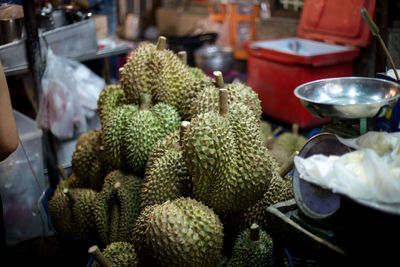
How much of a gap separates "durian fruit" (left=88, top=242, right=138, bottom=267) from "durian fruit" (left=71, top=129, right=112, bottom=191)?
584mm

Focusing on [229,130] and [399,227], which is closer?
[399,227]

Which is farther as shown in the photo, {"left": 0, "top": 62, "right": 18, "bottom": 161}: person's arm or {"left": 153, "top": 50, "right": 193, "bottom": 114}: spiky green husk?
{"left": 153, "top": 50, "right": 193, "bottom": 114}: spiky green husk

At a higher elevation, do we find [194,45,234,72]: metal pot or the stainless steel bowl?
the stainless steel bowl

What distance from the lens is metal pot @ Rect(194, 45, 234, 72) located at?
5.23 m

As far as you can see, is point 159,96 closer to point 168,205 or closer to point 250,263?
point 168,205

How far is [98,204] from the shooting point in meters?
2.03

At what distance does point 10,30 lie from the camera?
2576 millimetres

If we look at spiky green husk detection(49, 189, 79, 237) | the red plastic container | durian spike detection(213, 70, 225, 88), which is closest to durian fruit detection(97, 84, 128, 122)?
spiky green husk detection(49, 189, 79, 237)

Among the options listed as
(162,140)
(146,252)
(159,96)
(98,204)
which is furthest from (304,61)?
(146,252)

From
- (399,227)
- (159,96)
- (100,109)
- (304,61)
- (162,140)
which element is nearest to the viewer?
(399,227)

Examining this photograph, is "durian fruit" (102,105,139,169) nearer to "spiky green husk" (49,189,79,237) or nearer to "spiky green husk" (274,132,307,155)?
"spiky green husk" (49,189,79,237)

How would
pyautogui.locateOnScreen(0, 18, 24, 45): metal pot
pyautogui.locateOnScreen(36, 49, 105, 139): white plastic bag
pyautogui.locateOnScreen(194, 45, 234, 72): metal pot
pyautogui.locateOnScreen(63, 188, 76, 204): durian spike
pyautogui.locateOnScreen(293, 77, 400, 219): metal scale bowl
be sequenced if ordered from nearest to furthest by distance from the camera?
pyautogui.locateOnScreen(293, 77, 400, 219): metal scale bowl, pyautogui.locateOnScreen(63, 188, 76, 204): durian spike, pyautogui.locateOnScreen(0, 18, 24, 45): metal pot, pyautogui.locateOnScreen(36, 49, 105, 139): white plastic bag, pyautogui.locateOnScreen(194, 45, 234, 72): metal pot

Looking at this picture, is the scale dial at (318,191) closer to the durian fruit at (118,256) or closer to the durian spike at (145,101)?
the durian fruit at (118,256)

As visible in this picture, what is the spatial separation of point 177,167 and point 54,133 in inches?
64.3
